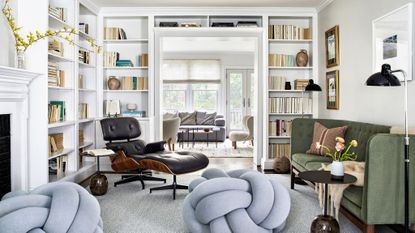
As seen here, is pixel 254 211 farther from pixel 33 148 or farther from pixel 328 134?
pixel 33 148

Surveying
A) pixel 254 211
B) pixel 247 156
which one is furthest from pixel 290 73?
pixel 254 211

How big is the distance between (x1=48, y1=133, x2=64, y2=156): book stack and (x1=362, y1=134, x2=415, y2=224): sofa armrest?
→ 3486 millimetres

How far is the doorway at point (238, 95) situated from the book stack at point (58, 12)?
21.7 feet

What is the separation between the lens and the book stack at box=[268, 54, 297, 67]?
6062mm

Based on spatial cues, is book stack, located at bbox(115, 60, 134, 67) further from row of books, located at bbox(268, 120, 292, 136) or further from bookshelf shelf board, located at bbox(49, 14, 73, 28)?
row of books, located at bbox(268, 120, 292, 136)

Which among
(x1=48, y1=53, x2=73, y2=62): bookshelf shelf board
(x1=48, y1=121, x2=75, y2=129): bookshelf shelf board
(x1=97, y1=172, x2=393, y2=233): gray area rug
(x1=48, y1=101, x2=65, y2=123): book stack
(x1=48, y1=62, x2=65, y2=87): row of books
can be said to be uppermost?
(x1=48, y1=53, x2=73, y2=62): bookshelf shelf board

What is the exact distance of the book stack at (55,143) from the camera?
4.46 m

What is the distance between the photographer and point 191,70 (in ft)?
35.6

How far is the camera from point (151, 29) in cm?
595

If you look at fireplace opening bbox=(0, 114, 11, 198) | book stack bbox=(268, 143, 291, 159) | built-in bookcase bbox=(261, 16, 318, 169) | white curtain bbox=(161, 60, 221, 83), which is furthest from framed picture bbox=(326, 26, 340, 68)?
white curtain bbox=(161, 60, 221, 83)

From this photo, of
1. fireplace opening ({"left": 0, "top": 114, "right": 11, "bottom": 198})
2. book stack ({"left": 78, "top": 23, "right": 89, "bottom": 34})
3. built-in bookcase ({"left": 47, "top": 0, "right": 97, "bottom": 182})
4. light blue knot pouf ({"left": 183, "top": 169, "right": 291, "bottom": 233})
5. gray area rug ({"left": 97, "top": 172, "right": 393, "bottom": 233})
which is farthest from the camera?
book stack ({"left": 78, "top": 23, "right": 89, "bottom": 34})

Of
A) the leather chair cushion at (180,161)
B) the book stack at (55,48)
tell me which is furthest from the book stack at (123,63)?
the leather chair cushion at (180,161)

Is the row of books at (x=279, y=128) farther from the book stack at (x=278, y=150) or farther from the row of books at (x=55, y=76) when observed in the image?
the row of books at (x=55, y=76)

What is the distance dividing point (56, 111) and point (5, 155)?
4.40 ft
